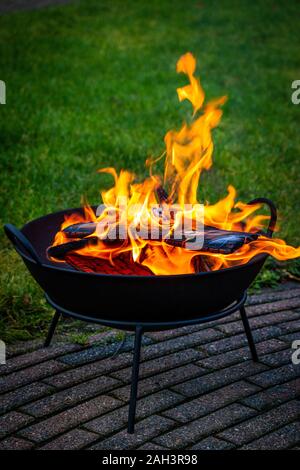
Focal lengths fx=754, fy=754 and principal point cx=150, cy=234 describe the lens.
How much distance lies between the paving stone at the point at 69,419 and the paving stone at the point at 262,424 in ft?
1.85

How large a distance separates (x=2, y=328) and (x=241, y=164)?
3.29m

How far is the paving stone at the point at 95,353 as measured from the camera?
3865 mm

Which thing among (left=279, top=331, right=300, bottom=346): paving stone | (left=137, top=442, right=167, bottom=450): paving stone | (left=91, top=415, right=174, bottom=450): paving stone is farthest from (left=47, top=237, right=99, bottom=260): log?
(left=279, top=331, right=300, bottom=346): paving stone

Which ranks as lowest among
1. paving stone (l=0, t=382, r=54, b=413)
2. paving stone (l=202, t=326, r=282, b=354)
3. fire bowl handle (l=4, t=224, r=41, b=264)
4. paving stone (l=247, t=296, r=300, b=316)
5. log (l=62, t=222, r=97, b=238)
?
paving stone (l=0, t=382, r=54, b=413)

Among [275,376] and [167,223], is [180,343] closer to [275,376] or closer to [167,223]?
[275,376]

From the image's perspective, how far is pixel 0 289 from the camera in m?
4.50

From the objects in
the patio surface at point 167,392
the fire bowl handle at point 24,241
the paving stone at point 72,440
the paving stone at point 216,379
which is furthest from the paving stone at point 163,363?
the fire bowl handle at point 24,241

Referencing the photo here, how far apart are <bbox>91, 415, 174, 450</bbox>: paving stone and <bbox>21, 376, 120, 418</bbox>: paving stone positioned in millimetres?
344

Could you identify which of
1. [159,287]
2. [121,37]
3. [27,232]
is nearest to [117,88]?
[121,37]

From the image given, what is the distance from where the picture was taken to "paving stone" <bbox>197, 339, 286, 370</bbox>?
151 inches

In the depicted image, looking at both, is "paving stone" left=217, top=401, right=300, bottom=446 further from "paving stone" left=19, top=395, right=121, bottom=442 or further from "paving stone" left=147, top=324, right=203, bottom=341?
"paving stone" left=147, top=324, right=203, bottom=341
